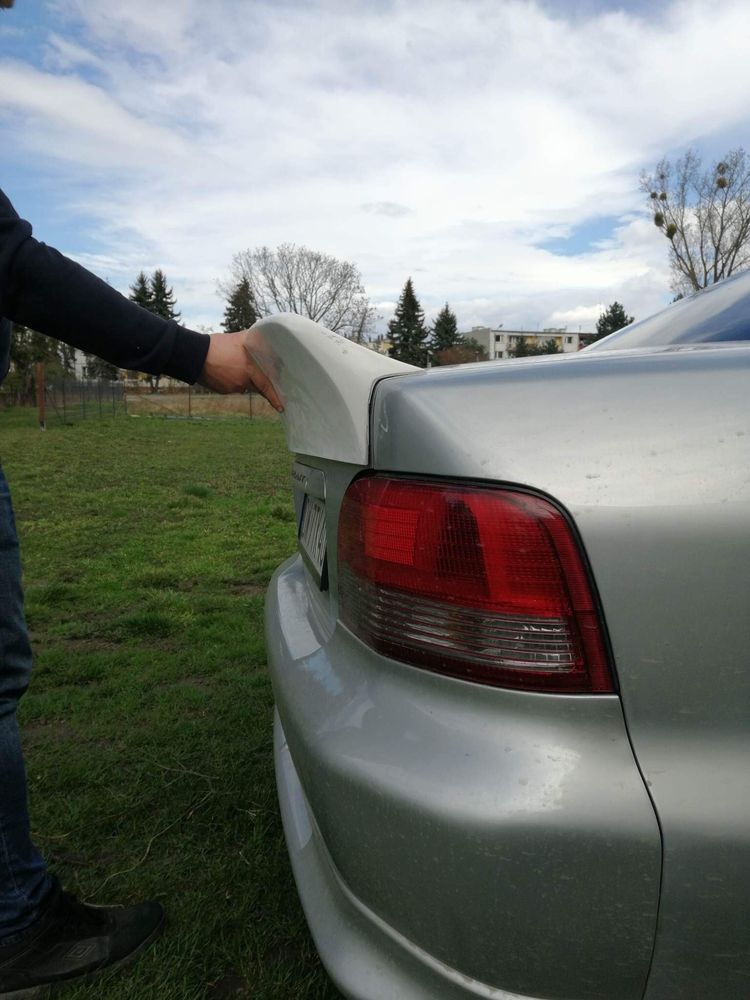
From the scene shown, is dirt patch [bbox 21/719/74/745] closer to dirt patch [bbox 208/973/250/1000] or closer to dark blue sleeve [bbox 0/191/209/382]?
dirt patch [bbox 208/973/250/1000]

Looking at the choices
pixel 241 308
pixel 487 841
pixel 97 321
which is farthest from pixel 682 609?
pixel 241 308

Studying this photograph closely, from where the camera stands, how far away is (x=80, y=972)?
1.54 m

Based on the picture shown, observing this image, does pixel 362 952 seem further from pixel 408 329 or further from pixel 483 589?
pixel 408 329

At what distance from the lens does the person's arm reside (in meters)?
1.37

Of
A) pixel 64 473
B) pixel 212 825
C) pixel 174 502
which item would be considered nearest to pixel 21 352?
pixel 64 473

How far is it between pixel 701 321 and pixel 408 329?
70.0 m

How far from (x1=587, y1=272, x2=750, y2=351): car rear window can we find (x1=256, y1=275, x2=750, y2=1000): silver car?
0.73m

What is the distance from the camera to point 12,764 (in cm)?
151

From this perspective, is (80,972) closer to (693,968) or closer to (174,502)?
(693,968)

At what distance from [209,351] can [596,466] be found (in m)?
0.92

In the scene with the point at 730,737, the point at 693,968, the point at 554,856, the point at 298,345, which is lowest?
the point at 693,968

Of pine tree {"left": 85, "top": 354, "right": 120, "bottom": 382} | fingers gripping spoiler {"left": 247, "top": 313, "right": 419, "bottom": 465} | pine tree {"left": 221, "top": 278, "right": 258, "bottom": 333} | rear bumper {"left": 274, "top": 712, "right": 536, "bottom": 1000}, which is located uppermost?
pine tree {"left": 221, "top": 278, "right": 258, "bottom": 333}

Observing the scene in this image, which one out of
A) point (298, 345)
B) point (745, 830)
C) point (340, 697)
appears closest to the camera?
point (745, 830)

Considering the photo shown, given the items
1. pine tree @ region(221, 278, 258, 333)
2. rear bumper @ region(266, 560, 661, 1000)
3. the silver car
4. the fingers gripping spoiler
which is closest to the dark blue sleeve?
the fingers gripping spoiler
